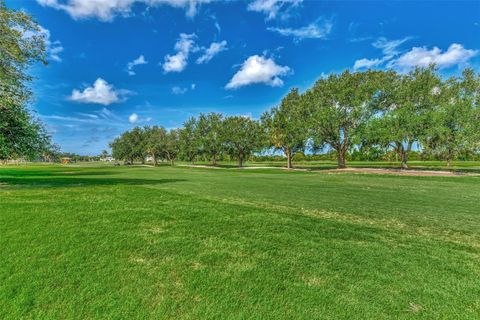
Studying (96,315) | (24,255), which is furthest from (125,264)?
(24,255)

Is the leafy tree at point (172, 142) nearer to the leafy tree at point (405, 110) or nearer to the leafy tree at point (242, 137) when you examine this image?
the leafy tree at point (242, 137)

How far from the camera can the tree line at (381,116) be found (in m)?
35.2

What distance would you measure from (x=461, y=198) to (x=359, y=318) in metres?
14.5

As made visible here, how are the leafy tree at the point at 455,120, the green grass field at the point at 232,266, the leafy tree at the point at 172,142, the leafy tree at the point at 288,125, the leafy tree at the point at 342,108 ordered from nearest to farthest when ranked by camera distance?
the green grass field at the point at 232,266 → the leafy tree at the point at 455,120 → the leafy tree at the point at 342,108 → the leafy tree at the point at 288,125 → the leafy tree at the point at 172,142

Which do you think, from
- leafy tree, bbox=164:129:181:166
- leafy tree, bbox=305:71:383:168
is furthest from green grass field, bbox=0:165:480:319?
leafy tree, bbox=164:129:181:166

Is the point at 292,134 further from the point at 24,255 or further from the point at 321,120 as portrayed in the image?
the point at 24,255

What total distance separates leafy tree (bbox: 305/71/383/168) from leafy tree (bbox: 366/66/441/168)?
2.28 metres

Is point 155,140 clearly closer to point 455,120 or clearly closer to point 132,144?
point 132,144

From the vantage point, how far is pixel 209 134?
221 feet

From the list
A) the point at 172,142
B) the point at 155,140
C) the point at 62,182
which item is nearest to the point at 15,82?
the point at 62,182

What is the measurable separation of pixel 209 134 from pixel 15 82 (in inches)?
2038

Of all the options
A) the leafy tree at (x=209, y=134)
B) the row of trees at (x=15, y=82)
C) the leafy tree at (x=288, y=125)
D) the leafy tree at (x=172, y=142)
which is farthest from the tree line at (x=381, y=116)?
the row of trees at (x=15, y=82)

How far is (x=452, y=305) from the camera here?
3.79 m

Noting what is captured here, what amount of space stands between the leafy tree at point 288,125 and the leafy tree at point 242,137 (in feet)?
23.1
